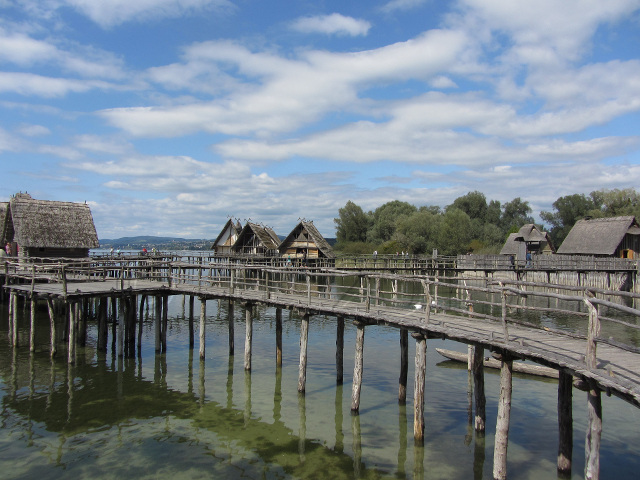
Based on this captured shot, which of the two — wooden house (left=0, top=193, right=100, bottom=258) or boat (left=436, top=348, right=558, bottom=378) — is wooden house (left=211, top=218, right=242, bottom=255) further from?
boat (left=436, top=348, right=558, bottom=378)

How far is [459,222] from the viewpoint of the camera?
7100 cm

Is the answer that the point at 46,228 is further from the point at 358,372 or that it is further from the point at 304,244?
the point at 358,372

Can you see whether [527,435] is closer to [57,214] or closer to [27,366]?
[27,366]

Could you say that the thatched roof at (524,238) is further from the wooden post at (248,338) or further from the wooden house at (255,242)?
the wooden post at (248,338)

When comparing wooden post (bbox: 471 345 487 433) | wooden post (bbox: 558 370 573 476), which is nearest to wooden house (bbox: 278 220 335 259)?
wooden post (bbox: 471 345 487 433)

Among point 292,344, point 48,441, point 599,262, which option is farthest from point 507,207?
point 48,441

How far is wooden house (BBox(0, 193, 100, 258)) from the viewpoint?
32.3 meters

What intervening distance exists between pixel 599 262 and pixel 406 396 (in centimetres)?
3484

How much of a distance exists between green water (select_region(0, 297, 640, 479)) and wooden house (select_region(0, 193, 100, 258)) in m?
15.4

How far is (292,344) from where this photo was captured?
22250 millimetres

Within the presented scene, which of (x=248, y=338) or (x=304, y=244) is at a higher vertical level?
(x=304, y=244)

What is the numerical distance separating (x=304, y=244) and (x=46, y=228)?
76.1 ft

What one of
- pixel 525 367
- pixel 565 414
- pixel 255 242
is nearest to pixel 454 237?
pixel 255 242

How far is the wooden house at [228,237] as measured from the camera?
54.4 meters
